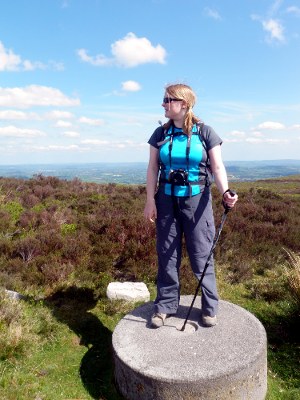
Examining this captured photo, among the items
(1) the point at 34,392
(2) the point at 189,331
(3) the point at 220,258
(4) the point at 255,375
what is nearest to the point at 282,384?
(4) the point at 255,375

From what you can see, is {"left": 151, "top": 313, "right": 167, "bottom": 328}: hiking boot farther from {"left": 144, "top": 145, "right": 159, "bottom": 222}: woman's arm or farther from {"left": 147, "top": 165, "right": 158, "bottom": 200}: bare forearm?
{"left": 147, "top": 165, "right": 158, "bottom": 200}: bare forearm

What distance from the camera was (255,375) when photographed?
3070 mm

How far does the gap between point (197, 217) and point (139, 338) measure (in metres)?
1.34

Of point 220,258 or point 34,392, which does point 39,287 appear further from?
point 220,258

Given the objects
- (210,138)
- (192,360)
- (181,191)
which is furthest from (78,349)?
(210,138)

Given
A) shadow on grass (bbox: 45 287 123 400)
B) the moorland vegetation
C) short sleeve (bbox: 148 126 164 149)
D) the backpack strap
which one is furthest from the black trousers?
the moorland vegetation

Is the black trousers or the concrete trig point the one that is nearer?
the concrete trig point

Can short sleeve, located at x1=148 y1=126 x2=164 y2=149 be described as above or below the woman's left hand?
above

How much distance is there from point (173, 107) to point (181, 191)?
804mm

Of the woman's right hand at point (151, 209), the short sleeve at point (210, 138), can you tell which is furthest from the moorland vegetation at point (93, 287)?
the short sleeve at point (210, 138)

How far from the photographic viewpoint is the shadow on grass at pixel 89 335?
3.45 meters

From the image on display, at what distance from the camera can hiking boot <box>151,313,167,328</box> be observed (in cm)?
369

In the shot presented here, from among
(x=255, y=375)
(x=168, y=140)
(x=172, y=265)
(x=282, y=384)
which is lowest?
(x=282, y=384)

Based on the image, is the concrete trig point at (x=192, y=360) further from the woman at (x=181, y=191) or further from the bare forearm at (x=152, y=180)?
the bare forearm at (x=152, y=180)
